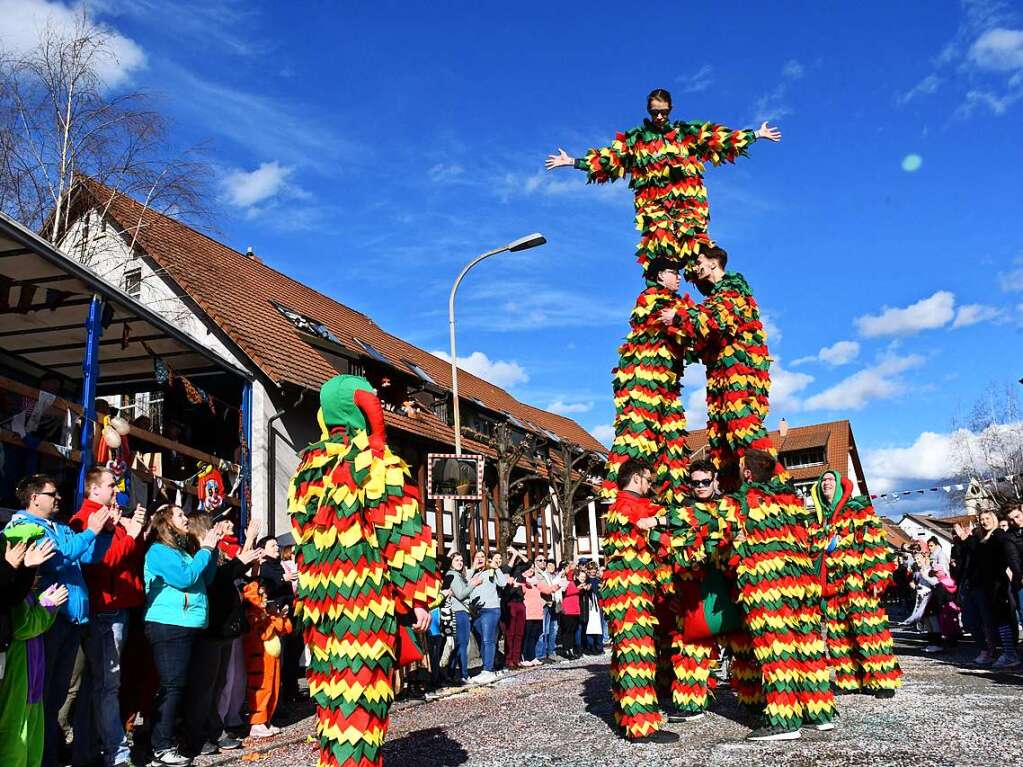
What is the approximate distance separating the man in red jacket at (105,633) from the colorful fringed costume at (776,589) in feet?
13.2

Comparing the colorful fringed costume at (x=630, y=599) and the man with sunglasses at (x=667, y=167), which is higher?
the man with sunglasses at (x=667, y=167)

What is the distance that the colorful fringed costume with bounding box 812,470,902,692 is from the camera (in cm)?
670

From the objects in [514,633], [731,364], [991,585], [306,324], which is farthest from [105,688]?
[306,324]

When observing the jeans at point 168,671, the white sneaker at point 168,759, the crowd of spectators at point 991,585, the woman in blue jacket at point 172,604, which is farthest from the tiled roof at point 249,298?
the crowd of spectators at point 991,585

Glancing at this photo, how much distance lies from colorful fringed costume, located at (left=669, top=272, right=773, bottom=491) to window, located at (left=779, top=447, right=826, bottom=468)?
170 feet

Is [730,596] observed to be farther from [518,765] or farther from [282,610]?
[282,610]

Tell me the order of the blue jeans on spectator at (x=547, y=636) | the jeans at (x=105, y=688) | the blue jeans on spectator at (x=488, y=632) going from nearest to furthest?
the jeans at (x=105, y=688) < the blue jeans on spectator at (x=488, y=632) < the blue jeans on spectator at (x=547, y=636)

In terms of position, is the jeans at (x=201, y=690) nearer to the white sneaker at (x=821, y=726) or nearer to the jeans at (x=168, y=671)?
the jeans at (x=168, y=671)

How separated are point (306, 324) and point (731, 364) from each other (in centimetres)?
1417

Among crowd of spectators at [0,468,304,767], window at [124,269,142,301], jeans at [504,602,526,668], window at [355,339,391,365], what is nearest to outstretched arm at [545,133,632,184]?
crowd of spectators at [0,468,304,767]

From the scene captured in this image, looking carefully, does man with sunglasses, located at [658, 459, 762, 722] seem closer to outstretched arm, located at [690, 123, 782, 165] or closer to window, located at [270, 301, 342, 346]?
outstretched arm, located at [690, 123, 782, 165]

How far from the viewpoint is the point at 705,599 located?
5574 mm

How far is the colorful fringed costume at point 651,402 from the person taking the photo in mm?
6000

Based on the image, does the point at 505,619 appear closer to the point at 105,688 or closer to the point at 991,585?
the point at 991,585
